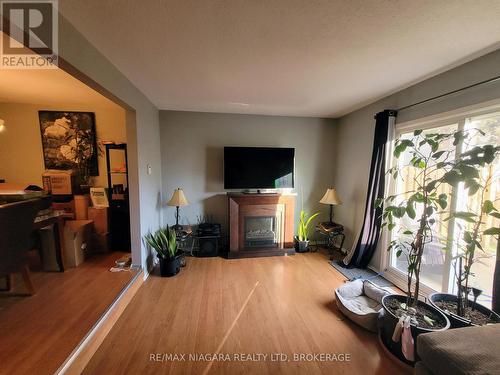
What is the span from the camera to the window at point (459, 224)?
173cm

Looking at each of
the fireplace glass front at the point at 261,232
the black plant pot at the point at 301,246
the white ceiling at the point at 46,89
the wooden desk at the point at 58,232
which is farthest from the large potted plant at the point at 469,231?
the wooden desk at the point at 58,232

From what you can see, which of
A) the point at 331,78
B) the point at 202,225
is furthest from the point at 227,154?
the point at 331,78

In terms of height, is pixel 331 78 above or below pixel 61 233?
above

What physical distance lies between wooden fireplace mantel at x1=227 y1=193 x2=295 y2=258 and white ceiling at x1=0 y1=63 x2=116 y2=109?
2.27 m

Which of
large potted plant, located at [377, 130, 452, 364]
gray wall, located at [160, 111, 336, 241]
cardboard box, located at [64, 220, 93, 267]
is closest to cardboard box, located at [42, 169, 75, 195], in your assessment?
cardboard box, located at [64, 220, 93, 267]

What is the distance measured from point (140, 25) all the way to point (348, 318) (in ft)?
9.17

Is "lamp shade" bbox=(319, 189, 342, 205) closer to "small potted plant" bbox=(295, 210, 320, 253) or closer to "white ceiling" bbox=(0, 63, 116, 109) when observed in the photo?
"small potted plant" bbox=(295, 210, 320, 253)

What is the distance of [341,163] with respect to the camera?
3.61 metres

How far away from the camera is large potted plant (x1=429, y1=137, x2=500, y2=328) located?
130 cm

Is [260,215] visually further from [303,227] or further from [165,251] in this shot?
[165,251]

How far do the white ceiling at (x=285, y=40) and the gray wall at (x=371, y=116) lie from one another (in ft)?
0.41

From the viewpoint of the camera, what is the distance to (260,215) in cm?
337

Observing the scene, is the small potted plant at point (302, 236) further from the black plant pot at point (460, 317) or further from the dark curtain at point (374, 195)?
the black plant pot at point (460, 317)

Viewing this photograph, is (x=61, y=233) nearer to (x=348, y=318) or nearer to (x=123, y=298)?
(x=123, y=298)
